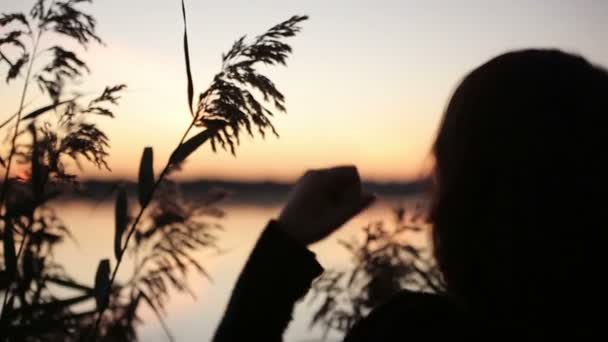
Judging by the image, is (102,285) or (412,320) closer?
(412,320)

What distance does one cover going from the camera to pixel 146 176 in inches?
73.0

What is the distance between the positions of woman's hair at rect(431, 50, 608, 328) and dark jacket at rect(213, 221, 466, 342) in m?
0.05

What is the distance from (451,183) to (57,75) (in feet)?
5.08

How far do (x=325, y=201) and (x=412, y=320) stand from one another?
0.57 feet

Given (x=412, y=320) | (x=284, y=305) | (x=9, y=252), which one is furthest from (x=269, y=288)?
(x=9, y=252)

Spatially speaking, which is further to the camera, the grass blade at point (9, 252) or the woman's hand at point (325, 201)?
the grass blade at point (9, 252)

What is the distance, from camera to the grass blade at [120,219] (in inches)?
73.9

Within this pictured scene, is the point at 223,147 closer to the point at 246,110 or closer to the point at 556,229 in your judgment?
the point at 246,110

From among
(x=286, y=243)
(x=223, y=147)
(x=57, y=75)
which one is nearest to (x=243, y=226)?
(x=57, y=75)

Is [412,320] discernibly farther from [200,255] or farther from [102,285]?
[200,255]

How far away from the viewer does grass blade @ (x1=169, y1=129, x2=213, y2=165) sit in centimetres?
178

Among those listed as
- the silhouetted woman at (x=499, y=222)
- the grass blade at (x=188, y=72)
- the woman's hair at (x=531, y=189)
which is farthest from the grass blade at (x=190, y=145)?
the woman's hair at (x=531, y=189)

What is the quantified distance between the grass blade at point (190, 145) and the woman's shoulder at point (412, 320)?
0.87 metres

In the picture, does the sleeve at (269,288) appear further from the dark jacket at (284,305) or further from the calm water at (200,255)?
the calm water at (200,255)
